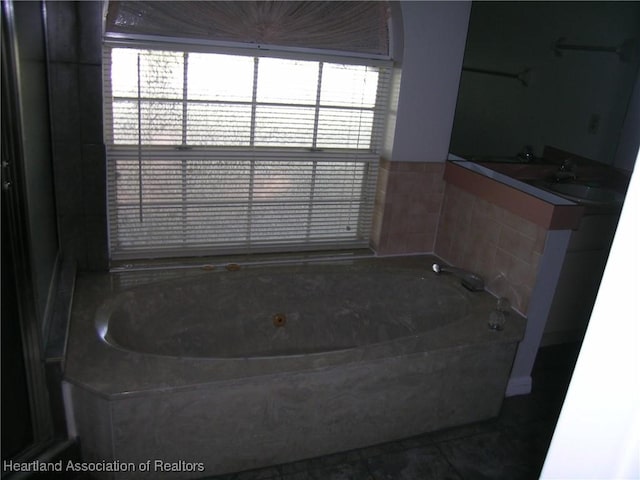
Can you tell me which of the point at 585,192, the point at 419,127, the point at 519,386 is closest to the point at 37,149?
the point at 419,127

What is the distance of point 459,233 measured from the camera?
2840mm

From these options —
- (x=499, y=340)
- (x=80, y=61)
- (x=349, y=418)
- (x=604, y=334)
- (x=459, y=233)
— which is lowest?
(x=349, y=418)

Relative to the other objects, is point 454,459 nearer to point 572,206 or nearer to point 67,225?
point 572,206

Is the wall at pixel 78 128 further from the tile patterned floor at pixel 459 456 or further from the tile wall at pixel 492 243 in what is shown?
the tile wall at pixel 492 243

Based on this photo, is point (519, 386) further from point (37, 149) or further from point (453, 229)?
point (37, 149)

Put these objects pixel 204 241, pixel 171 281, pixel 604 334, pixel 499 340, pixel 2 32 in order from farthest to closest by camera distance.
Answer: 1. pixel 204 241
2. pixel 171 281
3. pixel 499 340
4. pixel 2 32
5. pixel 604 334

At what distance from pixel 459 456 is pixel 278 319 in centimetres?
102

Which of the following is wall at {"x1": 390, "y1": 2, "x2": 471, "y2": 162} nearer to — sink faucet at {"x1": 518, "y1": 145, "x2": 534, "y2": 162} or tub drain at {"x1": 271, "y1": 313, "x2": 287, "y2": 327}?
sink faucet at {"x1": 518, "y1": 145, "x2": 534, "y2": 162}

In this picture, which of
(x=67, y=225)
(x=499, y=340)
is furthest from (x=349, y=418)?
(x=67, y=225)

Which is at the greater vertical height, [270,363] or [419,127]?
[419,127]

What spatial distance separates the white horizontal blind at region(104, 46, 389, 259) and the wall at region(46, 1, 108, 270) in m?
0.13

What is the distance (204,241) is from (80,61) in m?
1.01

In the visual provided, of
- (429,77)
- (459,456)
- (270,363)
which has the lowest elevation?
(459,456)

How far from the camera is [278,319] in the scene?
2.60 meters
